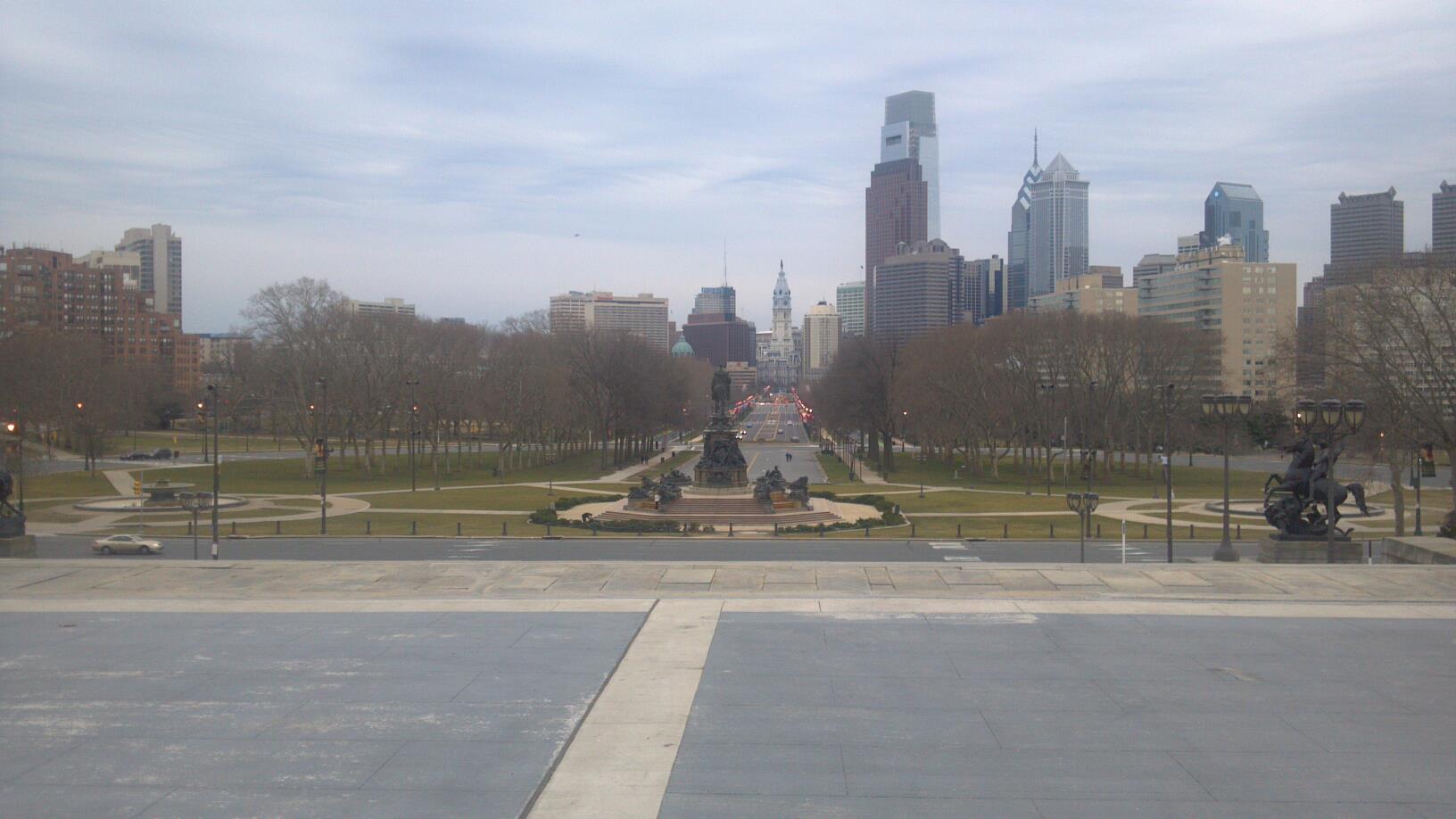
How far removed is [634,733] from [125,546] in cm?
3185

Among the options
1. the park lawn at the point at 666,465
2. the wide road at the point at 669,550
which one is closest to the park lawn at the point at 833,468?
the park lawn at the point at 666,465

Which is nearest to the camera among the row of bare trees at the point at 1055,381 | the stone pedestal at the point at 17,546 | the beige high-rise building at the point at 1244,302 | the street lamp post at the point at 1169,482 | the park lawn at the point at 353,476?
the stone pedestal at the point at 17,546

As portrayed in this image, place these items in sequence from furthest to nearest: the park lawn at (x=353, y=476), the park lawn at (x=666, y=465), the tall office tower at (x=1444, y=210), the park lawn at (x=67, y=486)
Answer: the tall office tower at (x=1444, y=210), the park lawn at (x=666, y=465), the park lawn at (x=353, y=476), the park lawn at (x=67, y=486)

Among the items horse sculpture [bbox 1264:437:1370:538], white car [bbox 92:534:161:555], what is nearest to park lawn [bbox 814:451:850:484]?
white car [bbox 92:534:161:555]

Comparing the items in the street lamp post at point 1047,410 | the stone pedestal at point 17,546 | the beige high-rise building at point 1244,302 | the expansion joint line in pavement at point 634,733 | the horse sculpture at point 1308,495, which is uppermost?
the beige high-rise building at point 1244,302

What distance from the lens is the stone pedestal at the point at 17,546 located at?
2725 centimetres

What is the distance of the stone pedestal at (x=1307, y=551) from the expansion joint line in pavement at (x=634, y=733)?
55.2 ft

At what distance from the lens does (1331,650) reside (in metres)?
13.8

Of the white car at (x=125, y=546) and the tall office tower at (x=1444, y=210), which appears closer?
the white car at (x=125, y=546)

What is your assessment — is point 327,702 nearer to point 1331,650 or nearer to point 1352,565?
point 1331,650

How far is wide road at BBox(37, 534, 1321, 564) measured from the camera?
33875 mm

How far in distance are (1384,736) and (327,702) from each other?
35.6 feet

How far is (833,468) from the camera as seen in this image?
92.3 metres

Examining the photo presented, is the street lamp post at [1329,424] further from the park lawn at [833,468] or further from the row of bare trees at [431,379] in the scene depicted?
the row of bare trees at [431,379]
